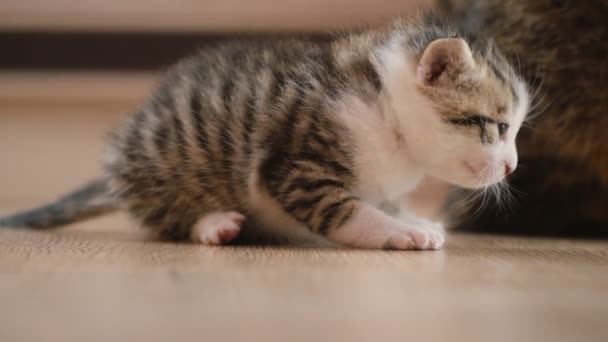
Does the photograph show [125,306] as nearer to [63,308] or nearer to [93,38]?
[63,308]

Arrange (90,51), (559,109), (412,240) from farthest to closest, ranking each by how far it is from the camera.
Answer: (90,51) → (559,109) → (412,240)

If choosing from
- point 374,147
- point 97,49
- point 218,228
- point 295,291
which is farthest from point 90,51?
point 295,291

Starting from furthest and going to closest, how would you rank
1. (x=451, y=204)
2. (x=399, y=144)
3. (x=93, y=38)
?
(x=93, y=38) → (x=451, y=204) → (x=399, y=144)

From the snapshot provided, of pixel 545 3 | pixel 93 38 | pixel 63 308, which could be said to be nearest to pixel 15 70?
pixel 93 38

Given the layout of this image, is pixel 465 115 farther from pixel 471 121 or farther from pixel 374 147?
pixel 374 147

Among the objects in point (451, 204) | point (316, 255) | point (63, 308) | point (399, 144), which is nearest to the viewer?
point (63, 308)

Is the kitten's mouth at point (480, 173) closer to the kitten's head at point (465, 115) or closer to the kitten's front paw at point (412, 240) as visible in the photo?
the kitten's head at point (465, 115)
